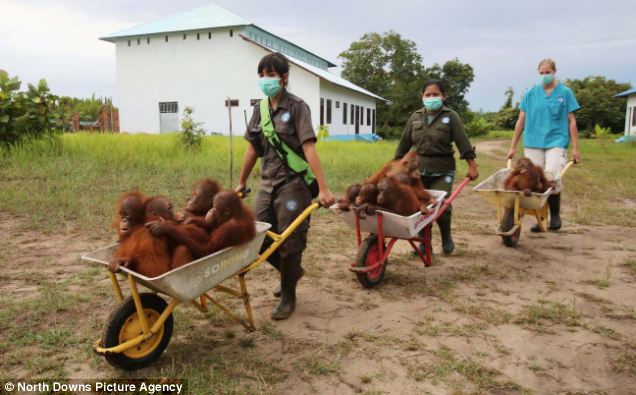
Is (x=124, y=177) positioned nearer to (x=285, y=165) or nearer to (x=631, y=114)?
(x=285, y=165)

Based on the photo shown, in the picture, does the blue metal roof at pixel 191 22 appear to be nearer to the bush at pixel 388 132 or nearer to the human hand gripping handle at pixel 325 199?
the bush at pixel 388 132

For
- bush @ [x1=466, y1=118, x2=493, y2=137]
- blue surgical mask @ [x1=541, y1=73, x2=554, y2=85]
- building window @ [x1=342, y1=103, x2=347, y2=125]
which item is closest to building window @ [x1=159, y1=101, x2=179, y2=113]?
building window @ [x1=342, y1=103, x2=347, y2=125]

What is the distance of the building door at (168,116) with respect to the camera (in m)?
24.6

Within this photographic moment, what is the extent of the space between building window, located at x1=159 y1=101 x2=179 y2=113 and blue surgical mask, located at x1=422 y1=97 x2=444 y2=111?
2185 centimetres

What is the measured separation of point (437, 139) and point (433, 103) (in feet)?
1.14

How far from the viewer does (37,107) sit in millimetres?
10523

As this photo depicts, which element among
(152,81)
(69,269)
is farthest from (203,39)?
(69,269)

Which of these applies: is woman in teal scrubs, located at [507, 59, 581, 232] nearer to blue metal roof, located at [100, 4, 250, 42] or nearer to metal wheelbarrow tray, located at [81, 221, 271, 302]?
metal wheelbarrow tray, located at [81, 221, 271, 302]

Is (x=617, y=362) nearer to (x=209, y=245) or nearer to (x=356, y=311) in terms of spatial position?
(x=356, y=311)

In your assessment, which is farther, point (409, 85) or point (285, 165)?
point (409, 85)

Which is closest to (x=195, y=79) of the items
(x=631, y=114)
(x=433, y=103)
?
(x=433, y=103)

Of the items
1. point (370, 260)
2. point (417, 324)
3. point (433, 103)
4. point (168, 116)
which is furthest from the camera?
point (168, 116)

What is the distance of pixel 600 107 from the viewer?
124 feet

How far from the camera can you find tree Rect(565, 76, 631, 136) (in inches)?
1500
